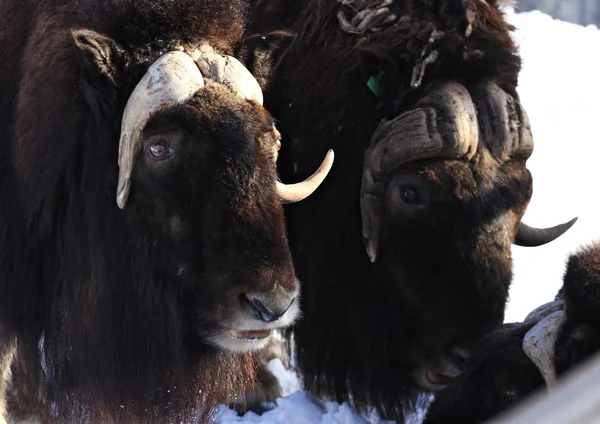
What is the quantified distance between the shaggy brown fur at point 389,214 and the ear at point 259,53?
267 millimetres

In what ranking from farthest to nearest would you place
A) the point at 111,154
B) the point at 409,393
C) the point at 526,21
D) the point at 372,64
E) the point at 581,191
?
the point at 526,21
the point at 581,191
the point at 409,393
the point at 372,64
the point at 111,154

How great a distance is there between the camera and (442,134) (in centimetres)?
403

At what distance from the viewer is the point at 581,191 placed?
293 inches

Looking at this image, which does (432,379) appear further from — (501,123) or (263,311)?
(263,311)

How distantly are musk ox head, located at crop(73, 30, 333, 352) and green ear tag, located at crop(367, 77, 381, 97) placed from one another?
119 centimetres

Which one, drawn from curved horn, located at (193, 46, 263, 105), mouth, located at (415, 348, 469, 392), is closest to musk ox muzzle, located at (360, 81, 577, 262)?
mouth, located at (415, 348, 469, 392)

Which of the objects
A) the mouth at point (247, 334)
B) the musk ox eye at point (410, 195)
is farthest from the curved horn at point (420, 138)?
the mouth at point (247, 334)

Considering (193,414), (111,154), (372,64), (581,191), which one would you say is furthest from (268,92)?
(581,191)

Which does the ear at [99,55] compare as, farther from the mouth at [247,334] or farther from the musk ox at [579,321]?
the musk ox at [579,321]

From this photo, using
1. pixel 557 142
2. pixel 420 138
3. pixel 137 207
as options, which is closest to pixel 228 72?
pixel 137 207

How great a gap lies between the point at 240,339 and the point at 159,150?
0.74 meters

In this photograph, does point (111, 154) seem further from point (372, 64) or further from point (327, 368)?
point (327, 368)

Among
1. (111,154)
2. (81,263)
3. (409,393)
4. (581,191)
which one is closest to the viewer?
(111,154)

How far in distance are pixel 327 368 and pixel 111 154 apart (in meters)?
2.06
